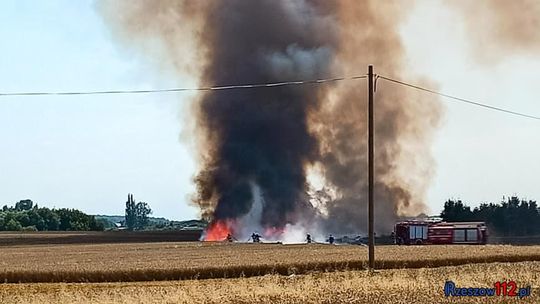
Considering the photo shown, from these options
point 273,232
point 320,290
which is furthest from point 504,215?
point 320,290

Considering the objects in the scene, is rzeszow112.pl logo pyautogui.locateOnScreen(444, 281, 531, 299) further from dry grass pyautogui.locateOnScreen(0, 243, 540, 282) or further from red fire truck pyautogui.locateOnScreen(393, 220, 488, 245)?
red fire truck pyautogui.locateOnScreen(393, 220, 488, 245)

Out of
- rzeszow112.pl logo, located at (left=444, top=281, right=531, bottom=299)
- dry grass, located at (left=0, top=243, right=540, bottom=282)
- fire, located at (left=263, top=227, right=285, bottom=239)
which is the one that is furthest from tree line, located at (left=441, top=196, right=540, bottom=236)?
rzeszow112.pl logo, located at (left=444, top=281, right=531, bottom=299)

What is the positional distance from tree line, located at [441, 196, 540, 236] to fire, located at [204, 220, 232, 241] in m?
35.6

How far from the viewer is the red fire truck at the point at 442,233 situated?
82.5 meters

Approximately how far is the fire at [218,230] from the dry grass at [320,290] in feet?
221

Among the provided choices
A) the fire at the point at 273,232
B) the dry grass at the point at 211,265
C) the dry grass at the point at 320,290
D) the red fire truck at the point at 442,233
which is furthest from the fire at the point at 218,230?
the dry grass at the point at 320,290

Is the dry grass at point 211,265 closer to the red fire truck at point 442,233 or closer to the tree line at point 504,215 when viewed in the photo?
the red fire truck at point 442,233

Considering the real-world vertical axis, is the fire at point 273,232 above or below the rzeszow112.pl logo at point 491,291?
above

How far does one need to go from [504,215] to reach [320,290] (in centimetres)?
11072

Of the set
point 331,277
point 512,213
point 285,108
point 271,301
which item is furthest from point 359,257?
point 512,213

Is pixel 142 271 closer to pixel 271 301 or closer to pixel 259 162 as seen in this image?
pixel 271 301

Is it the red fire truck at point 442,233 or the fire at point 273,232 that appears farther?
the fire at point 273,232

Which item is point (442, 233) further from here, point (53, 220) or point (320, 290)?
point (53, 220)

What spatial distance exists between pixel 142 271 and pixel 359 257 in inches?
529
